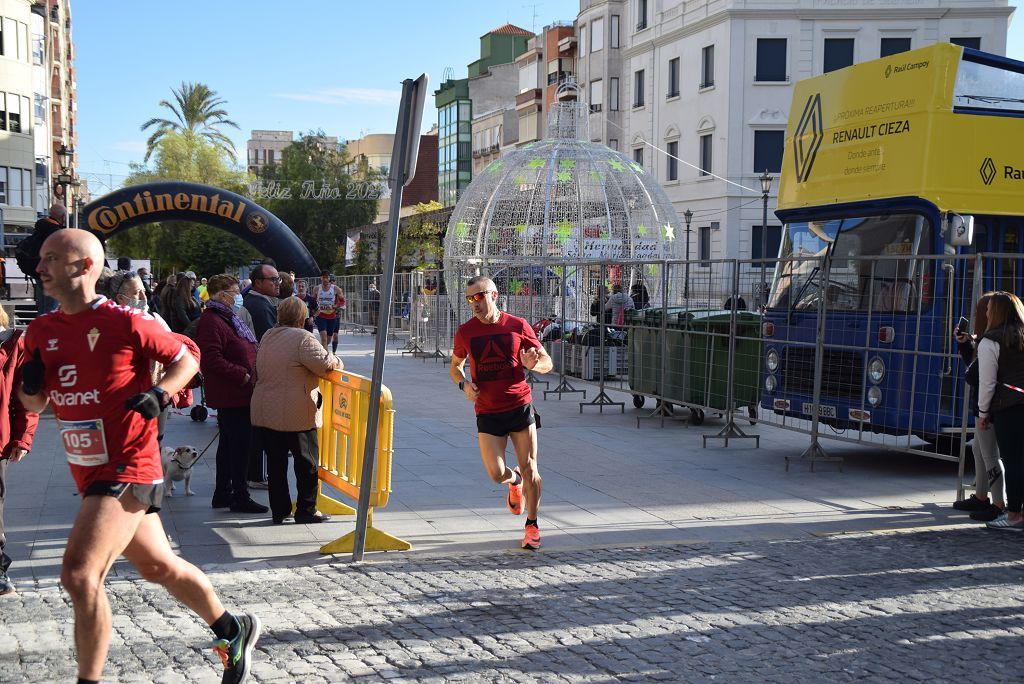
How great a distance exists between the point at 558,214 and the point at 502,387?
695 inches

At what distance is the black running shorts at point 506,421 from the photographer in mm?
7363

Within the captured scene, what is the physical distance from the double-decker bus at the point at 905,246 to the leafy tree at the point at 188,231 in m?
54.1

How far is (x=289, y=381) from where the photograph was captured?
7.82 meters

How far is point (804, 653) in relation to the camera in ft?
17.2

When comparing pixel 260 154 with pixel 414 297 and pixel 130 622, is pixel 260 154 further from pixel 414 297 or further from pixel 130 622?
pixel 130 622

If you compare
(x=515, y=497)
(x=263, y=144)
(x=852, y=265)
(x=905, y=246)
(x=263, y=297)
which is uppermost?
(x=263, y=144)

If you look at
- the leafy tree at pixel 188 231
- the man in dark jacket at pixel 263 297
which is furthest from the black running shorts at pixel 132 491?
the leafy tree at pixel 188 231

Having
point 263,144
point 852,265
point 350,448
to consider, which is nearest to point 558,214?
point 852,265

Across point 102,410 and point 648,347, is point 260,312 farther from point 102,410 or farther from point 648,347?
point 648,347

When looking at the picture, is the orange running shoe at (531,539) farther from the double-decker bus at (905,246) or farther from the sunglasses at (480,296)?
the double-decker bus at (905,246)

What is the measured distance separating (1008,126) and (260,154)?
17643 centimetres

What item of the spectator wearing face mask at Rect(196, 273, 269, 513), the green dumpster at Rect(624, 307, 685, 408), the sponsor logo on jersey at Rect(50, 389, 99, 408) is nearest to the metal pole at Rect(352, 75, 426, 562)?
the spectator wearing face mask at Rect(196, 273, 269, 513)

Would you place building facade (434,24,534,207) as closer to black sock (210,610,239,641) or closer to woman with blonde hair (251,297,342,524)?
woman with blonde hair (251,297,342,524)

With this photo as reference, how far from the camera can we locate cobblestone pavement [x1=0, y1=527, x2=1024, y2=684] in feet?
16.4
